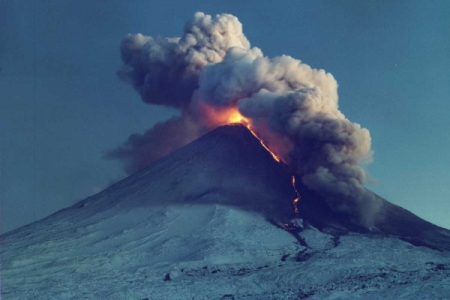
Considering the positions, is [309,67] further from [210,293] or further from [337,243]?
[210,293]

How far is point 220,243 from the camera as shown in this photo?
2306 centimetres

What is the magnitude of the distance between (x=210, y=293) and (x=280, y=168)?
16.9 meters

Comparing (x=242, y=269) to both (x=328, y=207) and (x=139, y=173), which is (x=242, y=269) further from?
(x=139, y=173)

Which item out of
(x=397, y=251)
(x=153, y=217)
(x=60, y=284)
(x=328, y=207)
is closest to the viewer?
(x=60, y=284)

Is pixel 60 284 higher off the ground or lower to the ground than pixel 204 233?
lower

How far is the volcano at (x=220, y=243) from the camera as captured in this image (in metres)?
18.7

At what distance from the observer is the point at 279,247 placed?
23.8 metres

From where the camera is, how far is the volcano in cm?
1870

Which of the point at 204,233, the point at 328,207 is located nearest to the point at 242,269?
the point at 204,233

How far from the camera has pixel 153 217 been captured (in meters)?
27.4

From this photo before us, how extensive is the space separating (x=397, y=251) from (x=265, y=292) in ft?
24.2

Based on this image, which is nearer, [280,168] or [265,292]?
[265,292]

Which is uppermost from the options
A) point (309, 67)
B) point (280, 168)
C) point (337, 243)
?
point (309, 67)

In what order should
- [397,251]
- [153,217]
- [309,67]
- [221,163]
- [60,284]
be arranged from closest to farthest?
[60,284] < [397,251] < [153,217] < [221,163] < [309,67]
